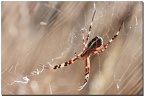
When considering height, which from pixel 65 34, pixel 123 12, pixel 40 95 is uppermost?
pixel 123 12

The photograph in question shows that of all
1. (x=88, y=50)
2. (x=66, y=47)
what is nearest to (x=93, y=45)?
(x=88, y=50)

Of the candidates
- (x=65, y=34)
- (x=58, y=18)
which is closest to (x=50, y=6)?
(x=58, y=18)

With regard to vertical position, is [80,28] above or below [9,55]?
above

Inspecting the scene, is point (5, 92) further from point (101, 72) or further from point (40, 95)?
point (101, 72)

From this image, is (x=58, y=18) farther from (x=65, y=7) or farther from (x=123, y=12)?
(x=123, y=12)

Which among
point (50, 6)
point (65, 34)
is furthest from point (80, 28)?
point (50, 6)

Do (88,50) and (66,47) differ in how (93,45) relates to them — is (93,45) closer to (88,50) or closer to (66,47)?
(88,50)
